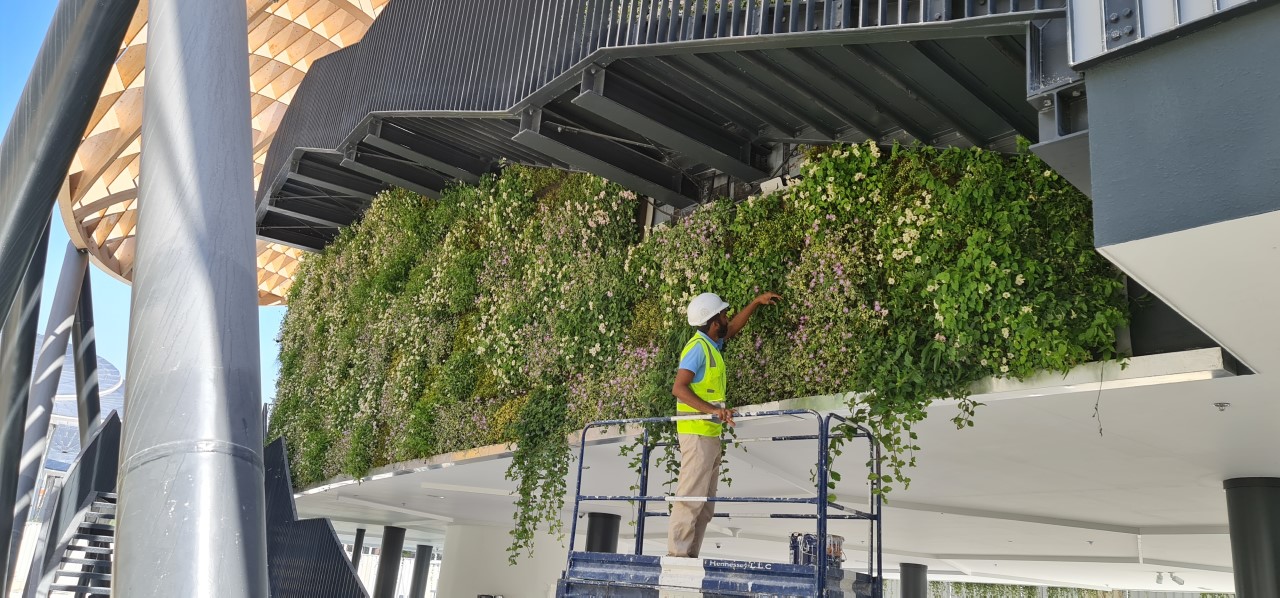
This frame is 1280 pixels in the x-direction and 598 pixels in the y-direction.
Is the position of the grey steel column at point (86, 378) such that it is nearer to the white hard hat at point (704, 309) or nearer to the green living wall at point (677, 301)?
the green living wall at point (677, 301)

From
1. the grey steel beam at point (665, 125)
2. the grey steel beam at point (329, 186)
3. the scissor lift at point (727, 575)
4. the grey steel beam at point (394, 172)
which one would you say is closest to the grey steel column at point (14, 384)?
the scissor lift at point (727, 575)

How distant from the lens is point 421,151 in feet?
49.6

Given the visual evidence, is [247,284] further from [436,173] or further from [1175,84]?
[436,173]

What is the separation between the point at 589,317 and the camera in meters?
12.4

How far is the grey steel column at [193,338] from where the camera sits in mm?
2959

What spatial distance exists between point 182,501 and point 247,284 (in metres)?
0.84

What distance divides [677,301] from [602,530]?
7875 millimetres

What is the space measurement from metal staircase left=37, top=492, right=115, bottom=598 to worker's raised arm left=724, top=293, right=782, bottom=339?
21.5ft

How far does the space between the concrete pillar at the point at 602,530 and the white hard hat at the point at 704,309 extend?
911cm

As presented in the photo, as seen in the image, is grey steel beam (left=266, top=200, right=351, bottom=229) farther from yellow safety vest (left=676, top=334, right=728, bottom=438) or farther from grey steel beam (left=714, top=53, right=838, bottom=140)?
yellow safety vest (left=676, top=334, right=728, bottom=438)

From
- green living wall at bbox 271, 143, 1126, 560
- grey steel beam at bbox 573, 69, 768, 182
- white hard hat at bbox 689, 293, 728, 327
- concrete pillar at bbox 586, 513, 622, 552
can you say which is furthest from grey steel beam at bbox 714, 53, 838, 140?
concrete pillar at bbox 586, 513, 622, 552

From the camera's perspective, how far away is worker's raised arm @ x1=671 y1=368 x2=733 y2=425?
7598 millimetres

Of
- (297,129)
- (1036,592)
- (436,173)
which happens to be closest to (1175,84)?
(436,173)

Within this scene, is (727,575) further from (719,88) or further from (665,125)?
(665,125)
